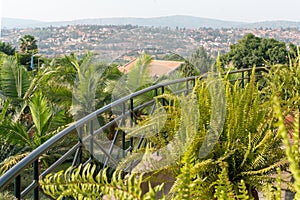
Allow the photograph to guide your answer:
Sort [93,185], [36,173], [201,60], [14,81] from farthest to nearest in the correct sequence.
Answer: [14,81]
[201,60]
[36,173]
[93,185]

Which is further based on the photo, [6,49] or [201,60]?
[6,49]

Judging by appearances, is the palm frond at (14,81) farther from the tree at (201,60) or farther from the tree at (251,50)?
the tree at (251,50)

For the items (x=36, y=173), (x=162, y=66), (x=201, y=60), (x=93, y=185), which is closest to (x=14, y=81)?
(x=162, y=66)

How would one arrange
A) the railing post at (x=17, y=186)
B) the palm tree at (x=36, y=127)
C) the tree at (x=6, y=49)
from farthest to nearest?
the tree at (x=6, y=49) < the palm tree at (x=36, y=127) < the railing post at (x=17, y=186)

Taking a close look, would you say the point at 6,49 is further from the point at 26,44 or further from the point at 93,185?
the point at 93,185

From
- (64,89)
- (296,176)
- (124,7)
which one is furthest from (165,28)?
(64,89)

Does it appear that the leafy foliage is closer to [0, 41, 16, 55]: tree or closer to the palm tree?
the palm tree

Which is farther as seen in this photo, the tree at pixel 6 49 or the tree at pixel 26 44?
the tree at pixel 6 49

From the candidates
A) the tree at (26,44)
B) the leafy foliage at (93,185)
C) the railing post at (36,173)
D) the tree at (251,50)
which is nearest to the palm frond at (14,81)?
the tree at (251,50)

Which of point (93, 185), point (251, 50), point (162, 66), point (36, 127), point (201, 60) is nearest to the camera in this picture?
point (93, 185)

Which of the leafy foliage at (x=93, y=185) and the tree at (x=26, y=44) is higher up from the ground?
the leafy foliage at (x=93, y=185)

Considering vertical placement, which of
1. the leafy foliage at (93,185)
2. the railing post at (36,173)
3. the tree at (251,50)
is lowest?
the tree at (251,50)

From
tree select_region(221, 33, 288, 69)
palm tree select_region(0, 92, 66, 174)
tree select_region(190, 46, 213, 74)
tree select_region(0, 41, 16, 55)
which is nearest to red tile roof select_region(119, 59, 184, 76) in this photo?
tree select_region(190, 46, 213, 74)

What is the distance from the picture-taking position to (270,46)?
44.6 feet
